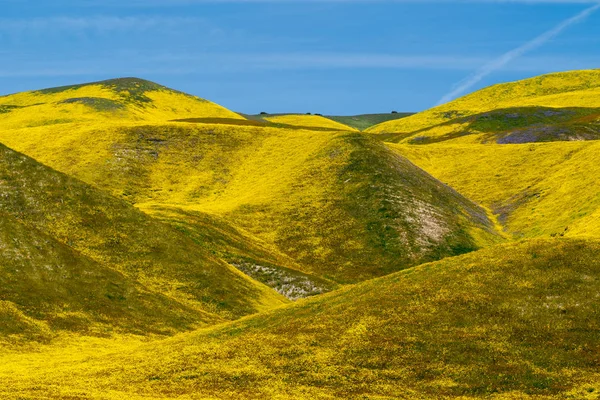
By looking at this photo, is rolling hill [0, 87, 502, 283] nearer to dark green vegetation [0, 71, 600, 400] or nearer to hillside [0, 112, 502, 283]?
hillside [0, 112, 502, 283]

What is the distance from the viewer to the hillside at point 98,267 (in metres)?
61.4

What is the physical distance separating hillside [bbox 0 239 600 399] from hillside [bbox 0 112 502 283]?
4226 cm

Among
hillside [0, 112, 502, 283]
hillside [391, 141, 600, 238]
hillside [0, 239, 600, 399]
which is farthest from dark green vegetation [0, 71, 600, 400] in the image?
hillside [391, 141, 600, 238]

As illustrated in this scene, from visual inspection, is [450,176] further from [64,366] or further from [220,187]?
[64,366]

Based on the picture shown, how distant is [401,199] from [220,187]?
38.9 meters

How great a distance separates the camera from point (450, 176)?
496 ft

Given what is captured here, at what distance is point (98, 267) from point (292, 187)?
188 feet

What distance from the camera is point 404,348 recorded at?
137 feet

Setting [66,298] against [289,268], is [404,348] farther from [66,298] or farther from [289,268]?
[289,268]

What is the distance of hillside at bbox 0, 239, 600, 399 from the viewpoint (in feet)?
122

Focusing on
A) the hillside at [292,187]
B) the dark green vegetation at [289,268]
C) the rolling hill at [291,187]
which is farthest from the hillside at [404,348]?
the rolling hill at [291,187]

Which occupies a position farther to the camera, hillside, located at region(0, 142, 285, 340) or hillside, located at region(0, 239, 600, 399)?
hillside, located at region(0, 142, 285, 340)

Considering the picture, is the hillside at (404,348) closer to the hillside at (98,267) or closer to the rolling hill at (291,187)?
the hillside at (98,267)

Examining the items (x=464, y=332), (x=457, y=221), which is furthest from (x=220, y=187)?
(x=464, y=332)
